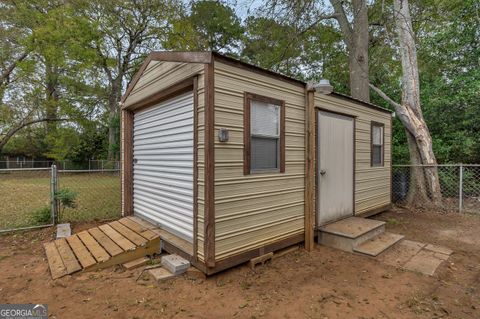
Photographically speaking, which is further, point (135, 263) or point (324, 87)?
point (324, 87)

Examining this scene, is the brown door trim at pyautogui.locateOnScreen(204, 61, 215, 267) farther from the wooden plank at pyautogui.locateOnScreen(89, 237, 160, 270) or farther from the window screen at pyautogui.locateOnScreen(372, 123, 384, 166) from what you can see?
the window screen at pyautogui.locateOnScreen(372, 123, 384, 166)

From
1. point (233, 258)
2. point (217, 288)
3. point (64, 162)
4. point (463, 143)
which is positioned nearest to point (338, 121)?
point (233, 258)

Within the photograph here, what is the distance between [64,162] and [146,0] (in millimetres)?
12064

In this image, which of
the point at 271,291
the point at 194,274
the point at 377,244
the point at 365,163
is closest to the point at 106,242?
the point at 194,274

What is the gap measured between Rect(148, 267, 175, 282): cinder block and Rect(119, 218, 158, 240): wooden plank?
63cm

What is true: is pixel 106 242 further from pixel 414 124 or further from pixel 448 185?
pixel 448 185

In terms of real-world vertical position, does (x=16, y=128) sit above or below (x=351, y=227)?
above

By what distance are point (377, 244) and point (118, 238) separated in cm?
387

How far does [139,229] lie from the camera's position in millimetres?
4141

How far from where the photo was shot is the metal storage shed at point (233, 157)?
3.04 m

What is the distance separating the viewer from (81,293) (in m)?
2.74

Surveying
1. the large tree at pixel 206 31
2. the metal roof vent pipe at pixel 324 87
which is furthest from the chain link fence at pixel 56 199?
the large tree at pixel 206 31

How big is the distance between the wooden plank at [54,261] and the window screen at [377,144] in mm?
5926

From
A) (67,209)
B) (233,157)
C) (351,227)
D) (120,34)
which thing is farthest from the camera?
(120,34)
